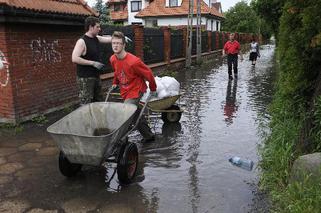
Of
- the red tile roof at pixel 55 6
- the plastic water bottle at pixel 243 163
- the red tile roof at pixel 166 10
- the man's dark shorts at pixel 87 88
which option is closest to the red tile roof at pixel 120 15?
the red tile roof at pixel 166 10

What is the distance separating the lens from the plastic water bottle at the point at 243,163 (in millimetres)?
5697

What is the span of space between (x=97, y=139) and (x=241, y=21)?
64770mm

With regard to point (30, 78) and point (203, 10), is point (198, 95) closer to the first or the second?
point (30, 78)

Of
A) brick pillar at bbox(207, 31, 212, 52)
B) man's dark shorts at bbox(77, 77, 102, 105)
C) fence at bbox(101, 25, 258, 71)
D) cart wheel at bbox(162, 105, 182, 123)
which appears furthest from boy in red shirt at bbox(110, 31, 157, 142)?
brick pillar at bbox(207, 31, 212, 52)

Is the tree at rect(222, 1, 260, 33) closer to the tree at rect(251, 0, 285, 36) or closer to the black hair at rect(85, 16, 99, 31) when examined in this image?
the tree at rect(251, 0, 285, 36)

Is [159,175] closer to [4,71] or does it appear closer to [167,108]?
[167,108]

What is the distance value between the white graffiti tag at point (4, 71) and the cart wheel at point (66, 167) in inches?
123

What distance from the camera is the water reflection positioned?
29.1ft

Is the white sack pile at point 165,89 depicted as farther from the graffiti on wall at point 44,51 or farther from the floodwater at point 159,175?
the graffiti on wall at point 44,51

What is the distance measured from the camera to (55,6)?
8758 millimetres

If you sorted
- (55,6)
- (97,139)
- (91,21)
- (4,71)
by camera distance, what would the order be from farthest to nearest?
(55,6) → (4,71) → (91,21) → (97,139)

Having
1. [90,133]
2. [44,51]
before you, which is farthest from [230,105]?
[90,133]

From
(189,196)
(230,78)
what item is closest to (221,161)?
(189,196)

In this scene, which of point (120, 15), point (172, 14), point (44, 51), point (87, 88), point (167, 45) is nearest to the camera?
point (87, 88)
